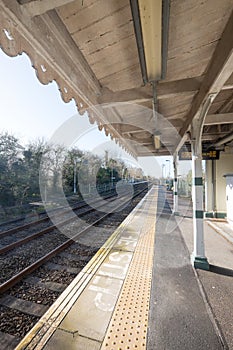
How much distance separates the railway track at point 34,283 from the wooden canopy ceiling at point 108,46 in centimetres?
252

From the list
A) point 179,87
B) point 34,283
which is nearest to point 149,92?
point 179,87

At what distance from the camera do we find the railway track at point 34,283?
1.85 metres

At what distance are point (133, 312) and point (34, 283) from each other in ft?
5.40

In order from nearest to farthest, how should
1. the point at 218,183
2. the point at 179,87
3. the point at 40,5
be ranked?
the point at 40,5 → the point at 179,87 → the point at 218,183

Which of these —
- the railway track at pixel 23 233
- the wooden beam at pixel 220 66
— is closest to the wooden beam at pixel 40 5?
the wooden beam at pixel 220 66

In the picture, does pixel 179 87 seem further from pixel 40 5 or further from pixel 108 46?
pixel 40 5

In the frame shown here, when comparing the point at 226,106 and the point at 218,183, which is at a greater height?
the point at 226,106

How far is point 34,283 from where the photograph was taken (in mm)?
2596

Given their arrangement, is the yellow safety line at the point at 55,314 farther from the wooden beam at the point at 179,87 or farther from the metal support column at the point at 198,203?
the wooden beam at the point at 179,87

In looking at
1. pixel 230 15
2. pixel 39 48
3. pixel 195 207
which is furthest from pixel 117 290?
pixel 230 15

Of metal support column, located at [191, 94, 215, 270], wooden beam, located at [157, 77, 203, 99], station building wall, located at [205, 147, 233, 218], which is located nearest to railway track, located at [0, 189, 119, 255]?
metal support column, located at [191, 94, 215, 270]

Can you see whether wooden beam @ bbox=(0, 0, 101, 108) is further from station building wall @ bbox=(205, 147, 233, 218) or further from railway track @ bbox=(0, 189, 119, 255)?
station building wall @ bbox=(205, 147, 233, 218)

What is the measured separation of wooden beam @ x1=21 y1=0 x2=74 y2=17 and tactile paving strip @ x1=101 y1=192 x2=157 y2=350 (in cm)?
260

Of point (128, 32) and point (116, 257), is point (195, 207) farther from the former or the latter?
point (128, 32)
